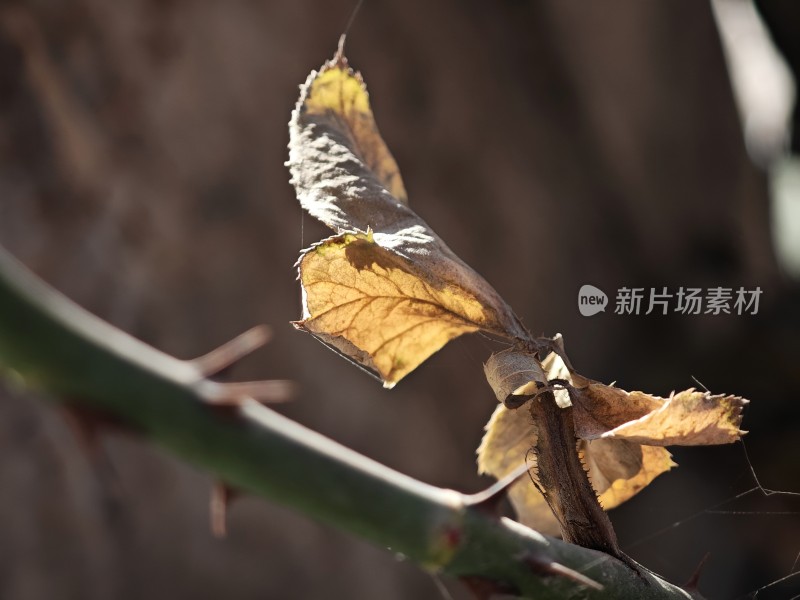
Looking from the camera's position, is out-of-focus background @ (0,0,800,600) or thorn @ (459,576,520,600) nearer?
thorn @ (459,576,520,600)

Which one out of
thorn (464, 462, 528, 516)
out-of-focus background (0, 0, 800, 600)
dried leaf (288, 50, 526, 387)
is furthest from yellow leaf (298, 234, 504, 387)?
out-of-focus background (0, 0, 800, 600)

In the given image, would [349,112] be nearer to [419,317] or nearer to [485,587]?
[419,317]

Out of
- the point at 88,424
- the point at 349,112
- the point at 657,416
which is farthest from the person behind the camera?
the point at 349,112

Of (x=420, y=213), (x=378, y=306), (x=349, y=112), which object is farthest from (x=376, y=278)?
(x=420, y=213)

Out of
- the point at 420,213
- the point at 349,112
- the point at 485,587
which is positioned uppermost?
the point at 420,213

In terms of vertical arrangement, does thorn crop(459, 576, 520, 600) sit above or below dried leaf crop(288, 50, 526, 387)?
below

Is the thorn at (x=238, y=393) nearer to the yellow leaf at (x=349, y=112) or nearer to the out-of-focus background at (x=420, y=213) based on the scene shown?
the yellow leaf at (x=349, y=112)

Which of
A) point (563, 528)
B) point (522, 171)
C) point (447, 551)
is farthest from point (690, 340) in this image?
point (447, 551)

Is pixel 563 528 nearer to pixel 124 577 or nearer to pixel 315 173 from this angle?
pixel 315 173

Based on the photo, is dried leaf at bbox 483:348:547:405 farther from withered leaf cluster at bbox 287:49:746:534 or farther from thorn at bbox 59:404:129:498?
thorn at bbox 59:404:129:498
